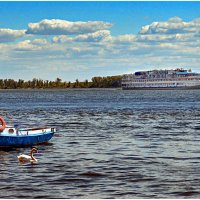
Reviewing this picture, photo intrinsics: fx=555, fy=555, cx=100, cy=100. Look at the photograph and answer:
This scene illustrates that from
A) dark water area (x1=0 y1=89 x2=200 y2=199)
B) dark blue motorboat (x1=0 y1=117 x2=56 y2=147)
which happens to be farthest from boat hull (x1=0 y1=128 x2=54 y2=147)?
dark water area (x1=0 y1=89 x2=200 y2=199)

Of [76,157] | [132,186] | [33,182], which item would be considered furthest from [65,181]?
[76,157]

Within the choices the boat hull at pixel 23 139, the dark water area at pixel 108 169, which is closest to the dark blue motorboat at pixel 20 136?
the boat hull at pixel 23 139

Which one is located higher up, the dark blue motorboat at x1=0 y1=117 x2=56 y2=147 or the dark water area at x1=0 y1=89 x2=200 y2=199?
the dark blue motorboat at x1=0 y1=117 x2=56 y2=147

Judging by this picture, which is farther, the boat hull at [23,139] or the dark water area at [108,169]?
the boat hull at [23,139]

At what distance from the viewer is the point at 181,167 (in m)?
33.6

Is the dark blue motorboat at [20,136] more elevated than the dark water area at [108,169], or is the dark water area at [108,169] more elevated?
the dark blue motorboat at [20,136]

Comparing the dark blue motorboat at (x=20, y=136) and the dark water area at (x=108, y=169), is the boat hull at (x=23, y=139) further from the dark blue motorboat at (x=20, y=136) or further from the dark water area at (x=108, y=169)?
the dark water area at (x=108, y=169)

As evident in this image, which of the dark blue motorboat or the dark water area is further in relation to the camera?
the dark blue motorboat

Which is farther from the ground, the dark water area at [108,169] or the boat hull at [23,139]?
the boat hull at [23,139]

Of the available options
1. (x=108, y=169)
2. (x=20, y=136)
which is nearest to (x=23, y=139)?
(x=20, y=136)

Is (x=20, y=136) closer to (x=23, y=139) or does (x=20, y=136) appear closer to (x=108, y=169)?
(x=23, y=139)

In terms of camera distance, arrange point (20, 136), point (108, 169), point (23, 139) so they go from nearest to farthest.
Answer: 1. point (108, 169)
2. point (20, 136)
3. point (23, 139)

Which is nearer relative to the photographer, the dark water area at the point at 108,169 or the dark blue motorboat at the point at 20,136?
the dark water area at the point at 108,169

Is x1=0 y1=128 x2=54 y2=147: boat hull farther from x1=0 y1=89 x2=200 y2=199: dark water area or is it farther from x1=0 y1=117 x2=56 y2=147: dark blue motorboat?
x1=0 y1=89 x2=200 y2=199: dark water area
